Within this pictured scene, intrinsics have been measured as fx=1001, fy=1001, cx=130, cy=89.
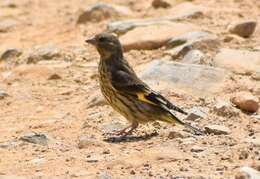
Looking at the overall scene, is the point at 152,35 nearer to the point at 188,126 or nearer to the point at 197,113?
the point at 197,113

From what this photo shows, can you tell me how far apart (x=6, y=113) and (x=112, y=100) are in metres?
1.75

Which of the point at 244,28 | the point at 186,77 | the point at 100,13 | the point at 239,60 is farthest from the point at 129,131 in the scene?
the point at 100,13

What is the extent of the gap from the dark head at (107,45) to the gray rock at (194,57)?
1.82 metres

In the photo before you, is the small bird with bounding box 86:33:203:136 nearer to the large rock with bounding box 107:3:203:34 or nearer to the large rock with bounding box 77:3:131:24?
the large rock with bounding box 107:3:203:34

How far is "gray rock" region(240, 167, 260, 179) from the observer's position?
25.5ft

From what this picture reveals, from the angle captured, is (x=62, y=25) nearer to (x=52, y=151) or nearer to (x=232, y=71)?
(x=232, y=71)

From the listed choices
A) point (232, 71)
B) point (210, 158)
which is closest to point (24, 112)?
point (232, 71)

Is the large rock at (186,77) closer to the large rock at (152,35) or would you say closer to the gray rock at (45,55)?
the large rock at (152,35)

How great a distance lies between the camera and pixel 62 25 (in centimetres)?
1505

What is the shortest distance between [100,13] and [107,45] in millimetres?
4446

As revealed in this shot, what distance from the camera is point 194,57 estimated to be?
12.1 m

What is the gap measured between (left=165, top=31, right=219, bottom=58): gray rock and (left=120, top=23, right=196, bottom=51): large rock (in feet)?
0.64

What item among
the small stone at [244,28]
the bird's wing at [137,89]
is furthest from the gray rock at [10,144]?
the small stone at [244,28]

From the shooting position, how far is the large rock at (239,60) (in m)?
11.7
